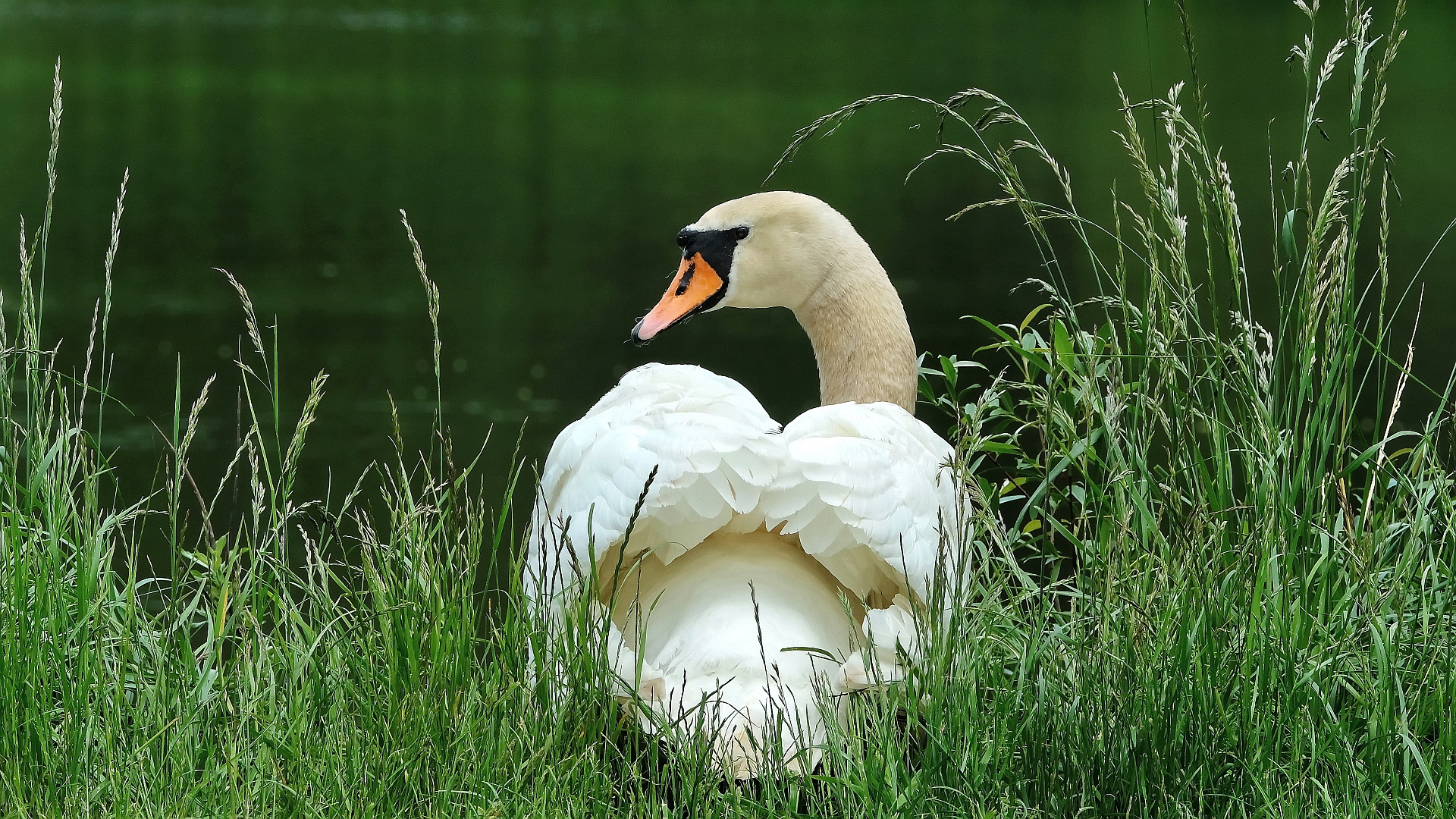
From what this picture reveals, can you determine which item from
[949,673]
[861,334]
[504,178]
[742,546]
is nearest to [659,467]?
[742,546]

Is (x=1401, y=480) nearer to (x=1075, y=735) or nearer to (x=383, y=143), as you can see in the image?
(x=1075, y=735)

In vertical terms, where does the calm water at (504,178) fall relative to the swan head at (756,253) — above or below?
below

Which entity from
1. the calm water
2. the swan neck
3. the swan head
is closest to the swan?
the swan neck

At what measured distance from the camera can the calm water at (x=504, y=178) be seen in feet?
34.0

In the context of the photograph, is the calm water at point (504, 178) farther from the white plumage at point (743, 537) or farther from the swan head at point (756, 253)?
the white plumage at point (743, 537)

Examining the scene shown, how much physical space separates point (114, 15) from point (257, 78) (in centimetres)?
1053

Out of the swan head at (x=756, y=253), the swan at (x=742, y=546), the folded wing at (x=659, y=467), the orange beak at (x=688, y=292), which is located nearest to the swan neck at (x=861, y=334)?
the swan head at (x=756, y=253)

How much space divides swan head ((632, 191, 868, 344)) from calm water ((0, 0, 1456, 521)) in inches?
68.8

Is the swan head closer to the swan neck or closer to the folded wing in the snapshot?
the swan neck

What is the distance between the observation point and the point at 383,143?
784 inches

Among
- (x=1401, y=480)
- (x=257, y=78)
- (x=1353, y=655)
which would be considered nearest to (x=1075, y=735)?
(x=1353, y=655)

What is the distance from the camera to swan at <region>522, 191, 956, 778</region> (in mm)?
2170

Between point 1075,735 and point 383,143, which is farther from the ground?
Answer: point 1075,735

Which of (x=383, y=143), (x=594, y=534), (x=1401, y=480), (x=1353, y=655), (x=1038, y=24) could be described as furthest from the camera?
(x=1038, y=24)
